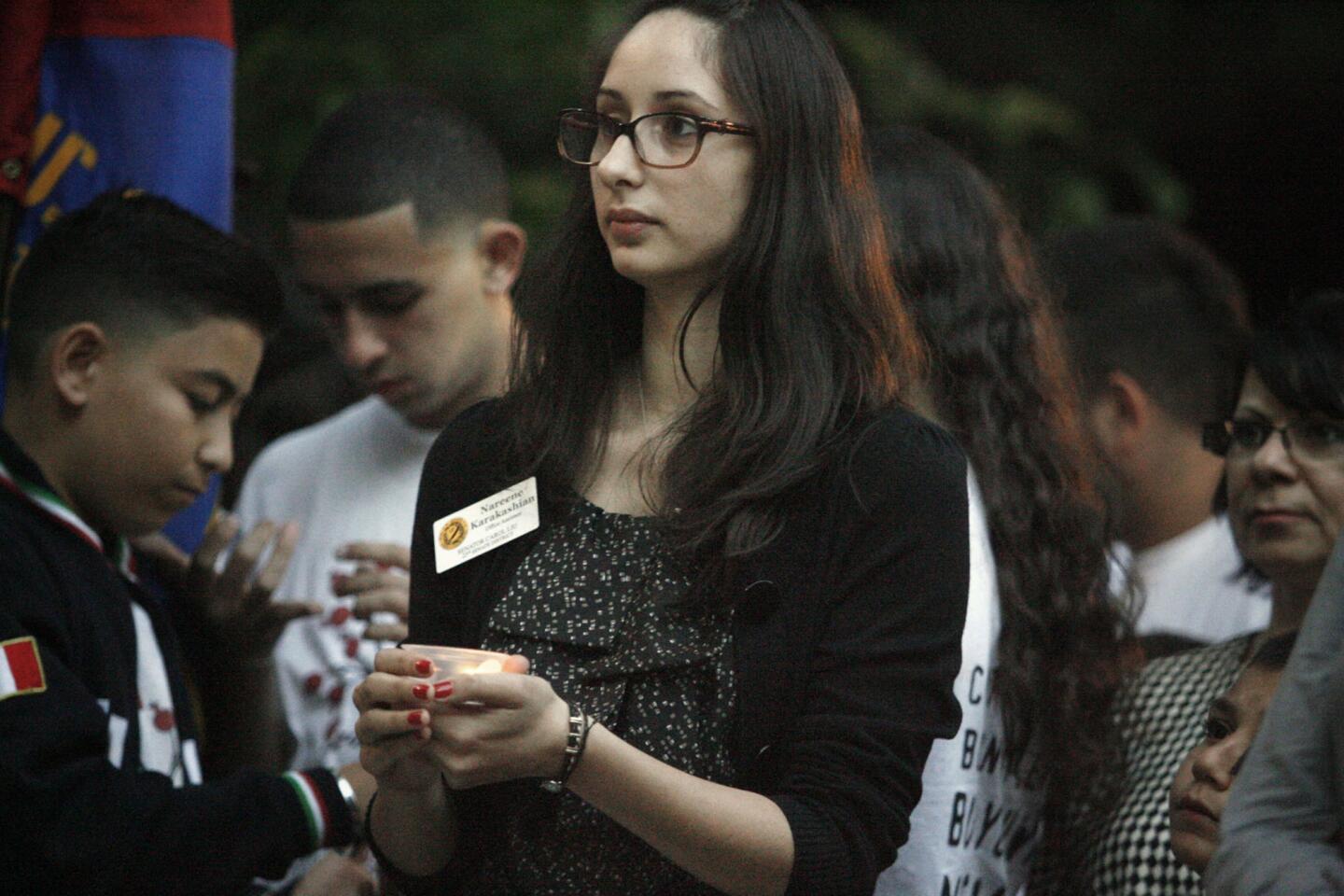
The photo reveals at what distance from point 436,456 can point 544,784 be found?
1.62 ft

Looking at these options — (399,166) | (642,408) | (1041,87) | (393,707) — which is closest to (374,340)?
(399,166)

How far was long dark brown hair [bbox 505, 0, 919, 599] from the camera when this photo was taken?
1900 mm

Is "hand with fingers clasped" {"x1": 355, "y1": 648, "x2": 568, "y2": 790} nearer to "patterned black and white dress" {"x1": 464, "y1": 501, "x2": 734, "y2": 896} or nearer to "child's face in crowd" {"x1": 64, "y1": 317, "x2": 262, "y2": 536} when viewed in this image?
"patterned black and white dress" {"x1": 464, "y1": 501, "x2": 734, "y2": 896}

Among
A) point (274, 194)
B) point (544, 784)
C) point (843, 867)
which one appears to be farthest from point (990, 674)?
point (274, 194)

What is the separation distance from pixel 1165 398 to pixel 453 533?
2.28m

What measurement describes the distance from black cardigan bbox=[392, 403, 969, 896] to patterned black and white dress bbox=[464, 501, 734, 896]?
5cm

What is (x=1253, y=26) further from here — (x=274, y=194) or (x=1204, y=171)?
(x=274, y=194)

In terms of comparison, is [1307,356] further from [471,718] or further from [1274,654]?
[471,718]

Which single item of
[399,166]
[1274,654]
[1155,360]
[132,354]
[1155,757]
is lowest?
[1155,757]

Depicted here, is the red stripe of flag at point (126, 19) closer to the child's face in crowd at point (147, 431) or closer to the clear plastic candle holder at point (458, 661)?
the child's face in crowd at point (147, 431)

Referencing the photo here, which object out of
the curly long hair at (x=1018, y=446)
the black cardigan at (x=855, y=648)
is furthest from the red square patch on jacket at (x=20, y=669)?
the curly long hair at (x=1018, y=446)

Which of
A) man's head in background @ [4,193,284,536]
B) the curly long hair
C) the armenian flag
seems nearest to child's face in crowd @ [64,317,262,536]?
man's head in background @ [4,193,284,536]

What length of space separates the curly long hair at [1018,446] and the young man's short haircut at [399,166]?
1050mm

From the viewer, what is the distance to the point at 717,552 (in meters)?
1.88
